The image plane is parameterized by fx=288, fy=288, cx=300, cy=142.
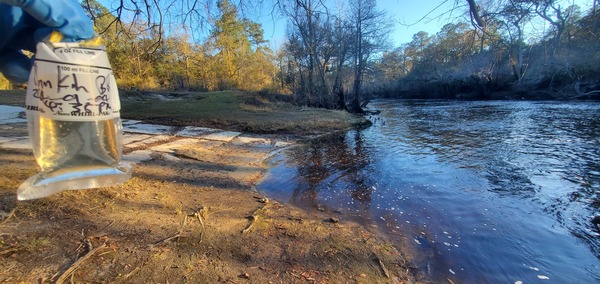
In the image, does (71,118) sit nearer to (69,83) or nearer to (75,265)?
(69,83)

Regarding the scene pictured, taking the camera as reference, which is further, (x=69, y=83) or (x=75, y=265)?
(x=75, y=265)

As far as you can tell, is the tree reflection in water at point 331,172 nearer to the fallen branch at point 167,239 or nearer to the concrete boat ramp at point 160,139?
the concrete boat ramp at point 160,139

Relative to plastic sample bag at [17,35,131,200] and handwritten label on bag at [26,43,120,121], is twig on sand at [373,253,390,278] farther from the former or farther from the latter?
handwritten label on bag at [26,43,120,121]

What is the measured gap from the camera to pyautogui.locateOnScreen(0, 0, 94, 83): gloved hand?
1387 mm

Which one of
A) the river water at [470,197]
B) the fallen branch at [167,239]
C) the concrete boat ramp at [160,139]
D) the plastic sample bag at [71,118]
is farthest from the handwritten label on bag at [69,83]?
the concrete boat ramp at [160,139]

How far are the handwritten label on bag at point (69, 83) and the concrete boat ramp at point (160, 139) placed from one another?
3.32 metres

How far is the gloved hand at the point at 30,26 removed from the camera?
4.55 feet

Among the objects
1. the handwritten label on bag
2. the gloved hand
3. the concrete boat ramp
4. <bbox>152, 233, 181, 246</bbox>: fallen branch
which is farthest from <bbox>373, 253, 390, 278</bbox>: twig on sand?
the concrete boat ramp

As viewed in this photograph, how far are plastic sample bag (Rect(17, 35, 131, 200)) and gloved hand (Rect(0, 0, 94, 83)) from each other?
2.9 inches

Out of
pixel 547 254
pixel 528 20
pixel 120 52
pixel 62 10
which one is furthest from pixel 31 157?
pixel 120 52

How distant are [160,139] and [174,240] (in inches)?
184

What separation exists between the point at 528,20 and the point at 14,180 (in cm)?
799

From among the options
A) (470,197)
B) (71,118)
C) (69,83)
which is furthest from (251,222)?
(470,197)

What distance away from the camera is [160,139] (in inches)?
254
